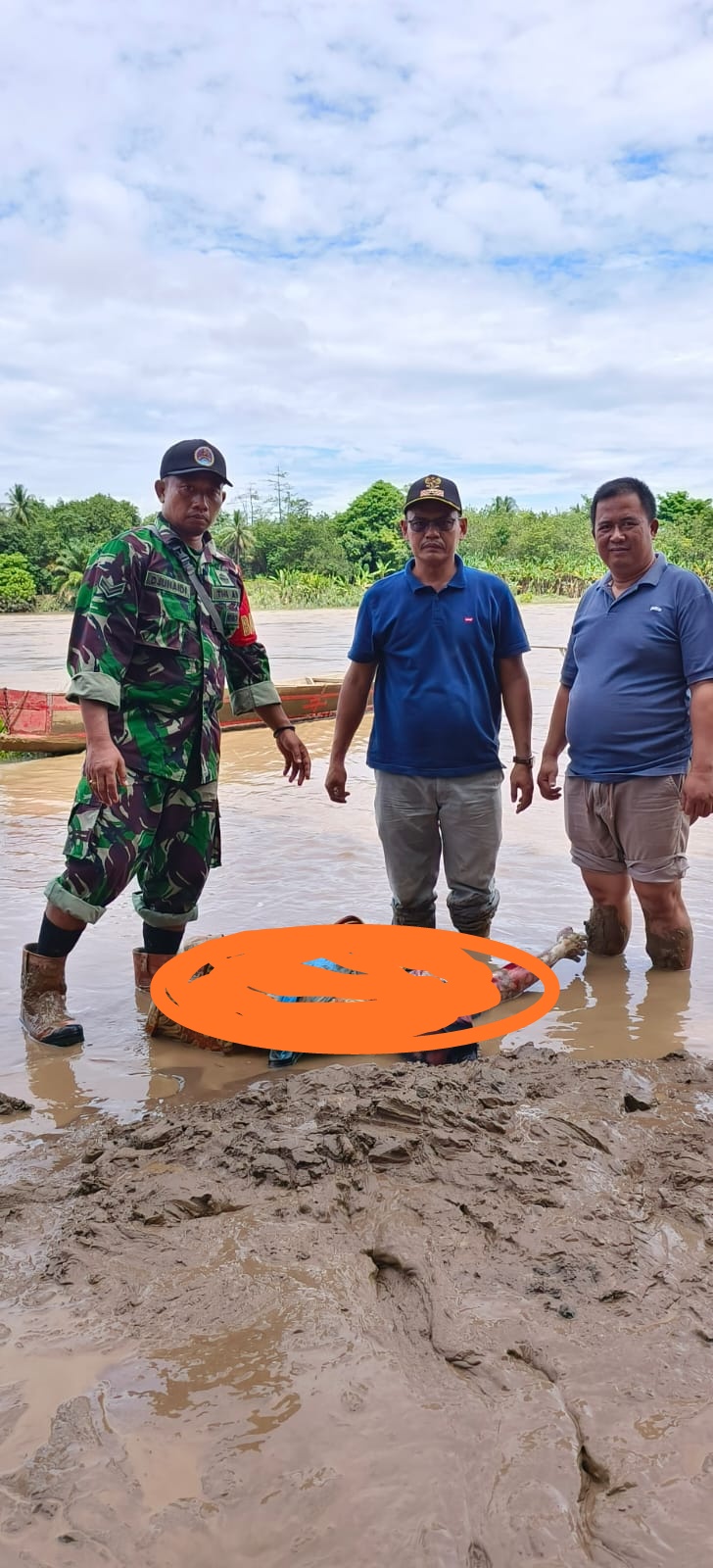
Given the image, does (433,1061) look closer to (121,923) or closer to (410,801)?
(410,801)

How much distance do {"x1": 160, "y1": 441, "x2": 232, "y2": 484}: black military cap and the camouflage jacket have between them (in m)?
0.23

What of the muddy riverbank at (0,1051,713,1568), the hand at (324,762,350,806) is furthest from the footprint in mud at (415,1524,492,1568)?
the hand at (324,762,350,806)

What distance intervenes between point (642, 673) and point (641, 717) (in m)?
0.18

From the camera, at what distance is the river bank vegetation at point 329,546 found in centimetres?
5284

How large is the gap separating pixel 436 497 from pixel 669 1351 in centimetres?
319

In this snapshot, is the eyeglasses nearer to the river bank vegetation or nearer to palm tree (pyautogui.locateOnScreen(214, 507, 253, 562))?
the river bank vegetation

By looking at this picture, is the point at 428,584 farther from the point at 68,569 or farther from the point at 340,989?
the point at 68,569

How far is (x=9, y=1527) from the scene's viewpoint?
1491 millimetres

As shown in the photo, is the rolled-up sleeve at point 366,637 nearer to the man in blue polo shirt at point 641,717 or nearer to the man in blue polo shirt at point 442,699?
the man in blue polo shirt at point 442,699

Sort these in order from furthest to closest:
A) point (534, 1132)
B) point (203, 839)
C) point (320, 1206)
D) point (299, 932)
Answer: point (299, 932) → point (203, 839) → point (534, 1132) → point (320, 1206)

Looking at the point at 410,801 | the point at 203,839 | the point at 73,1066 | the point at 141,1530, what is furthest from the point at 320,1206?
the point at 410,801

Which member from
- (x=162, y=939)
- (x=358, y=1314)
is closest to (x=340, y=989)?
(x=162, y=939)

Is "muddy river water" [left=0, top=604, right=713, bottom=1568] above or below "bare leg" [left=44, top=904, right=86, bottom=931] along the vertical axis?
below

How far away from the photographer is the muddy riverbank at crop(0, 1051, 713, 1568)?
4.90 ft
